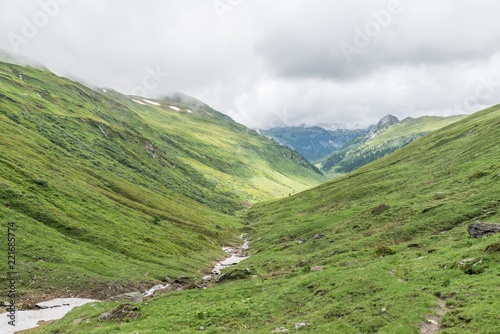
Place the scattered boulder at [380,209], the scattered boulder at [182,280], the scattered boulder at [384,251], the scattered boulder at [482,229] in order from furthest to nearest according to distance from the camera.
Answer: the scattered boulder at [380,209], the scattered boulder at [182,280], the scattered boulder at [384,251], the scattered boulder at [482,229]

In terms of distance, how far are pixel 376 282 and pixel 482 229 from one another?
16.3 meters

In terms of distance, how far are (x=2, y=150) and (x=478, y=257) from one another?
101 meters

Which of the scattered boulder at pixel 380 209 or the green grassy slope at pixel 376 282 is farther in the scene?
the scattered boulder at pixel 380 209

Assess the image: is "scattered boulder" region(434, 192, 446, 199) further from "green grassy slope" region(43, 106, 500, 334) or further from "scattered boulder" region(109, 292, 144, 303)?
"scattered boulder" region(109, 292, 144, 303)

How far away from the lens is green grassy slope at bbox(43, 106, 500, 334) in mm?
25688

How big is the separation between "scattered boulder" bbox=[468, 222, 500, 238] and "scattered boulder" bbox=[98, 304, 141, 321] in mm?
39633

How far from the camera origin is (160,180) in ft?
566

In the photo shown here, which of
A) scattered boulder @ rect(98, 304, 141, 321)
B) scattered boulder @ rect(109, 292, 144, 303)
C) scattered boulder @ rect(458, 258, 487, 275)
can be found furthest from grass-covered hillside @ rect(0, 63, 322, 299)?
scattered boulder @ rect(458, 258, 487, 275)

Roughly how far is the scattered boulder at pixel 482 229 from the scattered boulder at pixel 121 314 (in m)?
39.6

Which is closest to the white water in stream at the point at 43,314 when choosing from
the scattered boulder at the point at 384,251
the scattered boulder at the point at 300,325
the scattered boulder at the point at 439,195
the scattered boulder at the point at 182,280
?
the scattered boulder at the point at 182,280

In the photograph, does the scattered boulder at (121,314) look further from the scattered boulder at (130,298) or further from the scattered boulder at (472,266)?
the scattered boulder at (472,266)

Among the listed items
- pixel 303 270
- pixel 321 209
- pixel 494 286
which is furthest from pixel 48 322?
pixel 321 209

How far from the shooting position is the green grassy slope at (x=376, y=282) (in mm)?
25688

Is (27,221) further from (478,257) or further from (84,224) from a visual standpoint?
(478,257)
